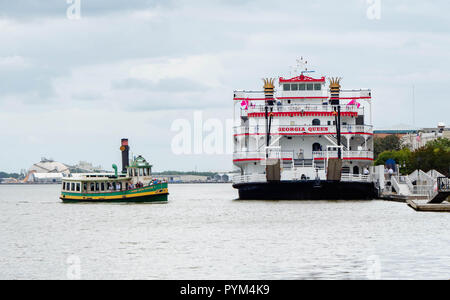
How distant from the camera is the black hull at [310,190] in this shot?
7094cm

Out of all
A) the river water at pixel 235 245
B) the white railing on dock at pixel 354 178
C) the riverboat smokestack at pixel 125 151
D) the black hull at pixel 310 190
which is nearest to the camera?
the river water at pixel 235 245

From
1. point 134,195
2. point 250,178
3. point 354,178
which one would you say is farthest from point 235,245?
point 134,195

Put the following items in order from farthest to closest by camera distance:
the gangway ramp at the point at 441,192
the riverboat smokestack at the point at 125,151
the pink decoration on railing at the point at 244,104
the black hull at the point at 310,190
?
1. the riverboat smokestack at the point at 125,151
2. the pink decoration on railing at the point at 244,104
3. the black hull at the point at 310,190
4. the gangway ramp at the point at 441,192

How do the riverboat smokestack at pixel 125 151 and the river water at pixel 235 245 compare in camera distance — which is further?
the riverboat smokestack at pixel 125 151

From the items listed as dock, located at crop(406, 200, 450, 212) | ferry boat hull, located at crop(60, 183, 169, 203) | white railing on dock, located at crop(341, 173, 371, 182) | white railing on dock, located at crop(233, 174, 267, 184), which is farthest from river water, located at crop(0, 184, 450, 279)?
ferry boat hull, located at crop(60, 183, 169, 203)

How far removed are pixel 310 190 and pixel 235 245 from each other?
1331 inches

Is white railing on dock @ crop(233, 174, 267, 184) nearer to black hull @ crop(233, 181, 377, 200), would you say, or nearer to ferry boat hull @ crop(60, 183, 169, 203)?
black hull @ crop(233, 181, 377, 200)

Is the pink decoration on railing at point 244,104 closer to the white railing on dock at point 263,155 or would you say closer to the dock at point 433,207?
the white railing on dock at point 263,155

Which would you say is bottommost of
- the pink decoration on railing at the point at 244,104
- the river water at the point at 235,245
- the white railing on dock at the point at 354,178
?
the river water at the point at 235,245

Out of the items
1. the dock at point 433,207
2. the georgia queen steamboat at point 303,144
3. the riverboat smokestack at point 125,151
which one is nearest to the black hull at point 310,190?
the georgia queen steamboat at point 303,144

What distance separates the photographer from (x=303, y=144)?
76438mm

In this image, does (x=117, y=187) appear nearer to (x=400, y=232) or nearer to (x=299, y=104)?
(x=299, y=104)

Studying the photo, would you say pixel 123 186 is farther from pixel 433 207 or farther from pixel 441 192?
pixel 433 207

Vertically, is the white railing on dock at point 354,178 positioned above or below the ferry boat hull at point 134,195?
above
